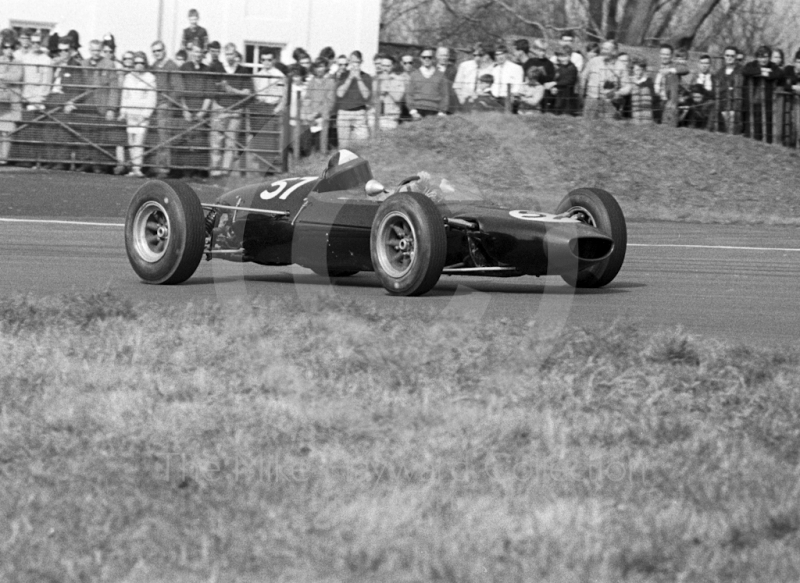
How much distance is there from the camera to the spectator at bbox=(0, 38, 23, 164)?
55.8 ft

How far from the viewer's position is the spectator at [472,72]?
1775cm

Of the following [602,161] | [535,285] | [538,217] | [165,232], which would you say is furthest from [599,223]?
[602,161]

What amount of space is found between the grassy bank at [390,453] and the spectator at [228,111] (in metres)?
10.9

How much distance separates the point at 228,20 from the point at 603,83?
1267cm

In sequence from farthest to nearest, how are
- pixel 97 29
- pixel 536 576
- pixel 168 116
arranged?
1. pixel 97 29
2. pixel 168 116
3. pixel 536 576

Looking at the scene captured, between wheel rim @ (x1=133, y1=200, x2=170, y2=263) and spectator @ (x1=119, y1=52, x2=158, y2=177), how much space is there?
868cm

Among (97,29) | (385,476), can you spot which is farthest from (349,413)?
(97,29)

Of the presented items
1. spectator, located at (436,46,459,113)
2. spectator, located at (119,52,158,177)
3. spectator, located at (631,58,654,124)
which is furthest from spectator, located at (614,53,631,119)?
spectator, located at (119,52,158,177)

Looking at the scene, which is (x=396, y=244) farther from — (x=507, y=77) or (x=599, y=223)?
(x=507, y=77)

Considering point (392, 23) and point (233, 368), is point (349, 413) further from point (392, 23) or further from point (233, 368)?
point (392, 23)

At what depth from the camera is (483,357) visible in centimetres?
564

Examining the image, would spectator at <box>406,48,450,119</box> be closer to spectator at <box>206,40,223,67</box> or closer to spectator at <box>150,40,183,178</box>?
spectator at <box>206,40,223,67</box>

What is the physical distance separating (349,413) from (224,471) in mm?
804

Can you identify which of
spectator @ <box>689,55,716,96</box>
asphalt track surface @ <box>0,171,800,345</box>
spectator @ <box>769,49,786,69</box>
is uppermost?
spectator @ <box>769,49,786,69</box>
